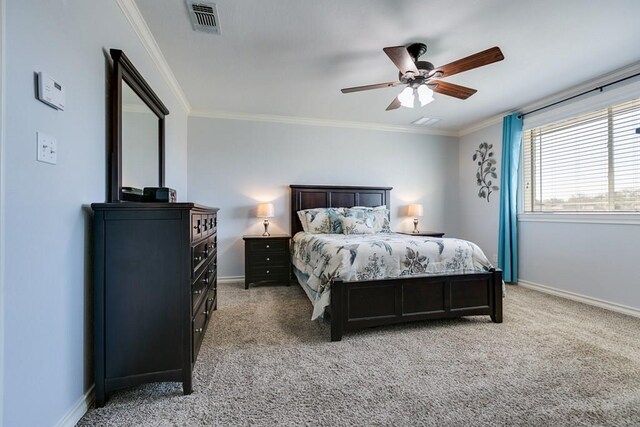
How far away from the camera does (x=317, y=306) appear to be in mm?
2297

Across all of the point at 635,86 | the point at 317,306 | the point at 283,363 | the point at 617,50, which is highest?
the point at 617,50

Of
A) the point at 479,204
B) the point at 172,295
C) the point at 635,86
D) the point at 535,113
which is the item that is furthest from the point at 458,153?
the point at 172,295

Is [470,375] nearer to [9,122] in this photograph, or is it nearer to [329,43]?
[9,122]

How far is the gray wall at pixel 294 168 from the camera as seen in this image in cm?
410

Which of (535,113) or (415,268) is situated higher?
(535,113)

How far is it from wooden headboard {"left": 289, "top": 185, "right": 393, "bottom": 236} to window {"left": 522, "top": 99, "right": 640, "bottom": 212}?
6.59 feet

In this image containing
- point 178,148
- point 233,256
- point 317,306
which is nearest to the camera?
point 317,306

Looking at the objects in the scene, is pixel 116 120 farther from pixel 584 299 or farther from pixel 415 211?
pixel 584 299

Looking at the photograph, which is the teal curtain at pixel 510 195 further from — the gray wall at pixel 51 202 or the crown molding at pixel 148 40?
the gray wall at pixel 51 202

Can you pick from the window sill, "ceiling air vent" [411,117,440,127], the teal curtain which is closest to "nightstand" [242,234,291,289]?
"ceiling air vent" [411,117,440,127]

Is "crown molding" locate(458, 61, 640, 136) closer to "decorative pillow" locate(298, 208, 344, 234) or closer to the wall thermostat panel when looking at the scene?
"decorative pillow" locate(298, 208, 344, 234)

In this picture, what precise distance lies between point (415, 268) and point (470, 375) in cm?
86

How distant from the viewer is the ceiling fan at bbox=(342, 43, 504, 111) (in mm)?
2094

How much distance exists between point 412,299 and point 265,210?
232 cm
